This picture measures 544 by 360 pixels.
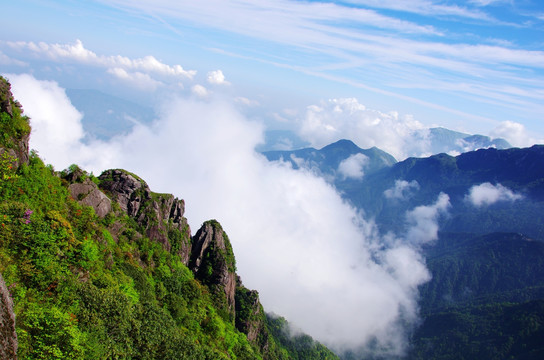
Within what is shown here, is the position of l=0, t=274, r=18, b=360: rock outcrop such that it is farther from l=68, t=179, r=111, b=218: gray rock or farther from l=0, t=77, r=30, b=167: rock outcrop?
l=68, t=179, r=111, b=218: gray rock

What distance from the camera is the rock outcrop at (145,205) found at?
69375 mm

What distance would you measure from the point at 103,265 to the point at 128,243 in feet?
63.0

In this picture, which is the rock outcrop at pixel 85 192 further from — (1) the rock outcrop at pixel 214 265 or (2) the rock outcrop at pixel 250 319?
(2) the rock outcrop at pixel 250 319

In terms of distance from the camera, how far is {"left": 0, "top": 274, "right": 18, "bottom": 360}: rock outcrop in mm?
17922

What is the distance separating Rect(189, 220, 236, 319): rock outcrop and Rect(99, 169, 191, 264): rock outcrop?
9447 millimetres

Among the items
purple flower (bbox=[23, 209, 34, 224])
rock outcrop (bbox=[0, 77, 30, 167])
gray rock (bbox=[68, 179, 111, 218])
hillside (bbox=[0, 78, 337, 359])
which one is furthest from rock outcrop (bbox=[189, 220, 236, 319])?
purple flower (bbox=[23, 209, 34, 224])

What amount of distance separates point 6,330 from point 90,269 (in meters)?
21.9

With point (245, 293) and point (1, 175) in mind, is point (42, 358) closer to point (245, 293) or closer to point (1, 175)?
point (1, 175)

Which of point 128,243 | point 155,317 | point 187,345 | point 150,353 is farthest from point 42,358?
point 128,243

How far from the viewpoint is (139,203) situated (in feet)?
237

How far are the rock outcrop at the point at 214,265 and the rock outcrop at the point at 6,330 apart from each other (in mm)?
73962

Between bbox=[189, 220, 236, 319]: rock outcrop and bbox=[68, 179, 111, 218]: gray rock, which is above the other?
bbox=[68, 179, 111, 218]: gray rock

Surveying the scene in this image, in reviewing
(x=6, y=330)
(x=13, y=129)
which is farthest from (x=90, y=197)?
(x=6, y=330)

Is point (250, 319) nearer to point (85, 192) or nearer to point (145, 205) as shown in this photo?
point (145, 205)
